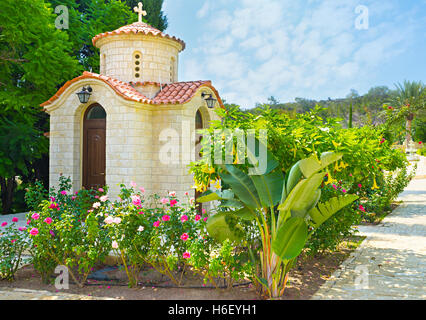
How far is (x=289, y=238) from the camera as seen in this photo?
4.61 m

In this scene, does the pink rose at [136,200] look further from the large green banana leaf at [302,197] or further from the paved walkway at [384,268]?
the paved walkway at [384,268]

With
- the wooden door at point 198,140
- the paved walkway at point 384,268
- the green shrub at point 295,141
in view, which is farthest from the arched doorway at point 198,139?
the green shrub at point 295,141

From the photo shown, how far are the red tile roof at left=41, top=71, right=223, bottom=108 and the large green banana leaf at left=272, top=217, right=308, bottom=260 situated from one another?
659 cm

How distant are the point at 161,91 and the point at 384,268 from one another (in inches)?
306

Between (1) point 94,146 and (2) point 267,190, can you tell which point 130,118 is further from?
(2) point 267,190

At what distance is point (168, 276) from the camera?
19.7ft

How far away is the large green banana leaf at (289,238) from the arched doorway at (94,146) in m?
7.79

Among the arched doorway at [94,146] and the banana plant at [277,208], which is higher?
the arched doorway at [94,146]

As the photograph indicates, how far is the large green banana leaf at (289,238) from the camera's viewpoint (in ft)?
15.0

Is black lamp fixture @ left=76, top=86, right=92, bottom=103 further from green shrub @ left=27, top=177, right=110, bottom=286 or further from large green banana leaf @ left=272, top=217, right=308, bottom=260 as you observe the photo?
large green banana leaf @ left=272, top=217, right=308, bottom=260

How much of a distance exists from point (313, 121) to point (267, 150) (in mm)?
1446

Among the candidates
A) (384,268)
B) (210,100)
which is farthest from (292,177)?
(210,100)

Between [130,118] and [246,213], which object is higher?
[130,118]
